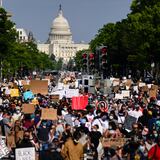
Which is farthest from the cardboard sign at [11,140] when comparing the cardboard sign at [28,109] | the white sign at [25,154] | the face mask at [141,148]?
the cardboard sign at [28,109]

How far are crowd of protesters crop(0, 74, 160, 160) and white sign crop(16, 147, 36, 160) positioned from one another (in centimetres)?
27

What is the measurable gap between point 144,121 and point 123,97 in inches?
459

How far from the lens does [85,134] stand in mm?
Answer: 19078

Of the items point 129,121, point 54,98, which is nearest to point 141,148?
point 129,121

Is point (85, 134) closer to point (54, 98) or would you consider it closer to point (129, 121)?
point (129, 121)

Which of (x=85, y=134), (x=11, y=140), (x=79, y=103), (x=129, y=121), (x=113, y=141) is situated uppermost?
(x=79, y=103)

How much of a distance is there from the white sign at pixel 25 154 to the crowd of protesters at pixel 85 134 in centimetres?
27

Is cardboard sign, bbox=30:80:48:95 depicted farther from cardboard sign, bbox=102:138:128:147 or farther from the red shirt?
the red shirt

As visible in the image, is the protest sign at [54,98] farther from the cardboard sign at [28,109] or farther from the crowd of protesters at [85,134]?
the cardboard sign at [28,109]

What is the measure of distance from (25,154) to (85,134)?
382 centimetres

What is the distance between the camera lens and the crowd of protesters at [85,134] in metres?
16.2

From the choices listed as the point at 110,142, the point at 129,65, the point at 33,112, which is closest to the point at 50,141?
the point at 110,142

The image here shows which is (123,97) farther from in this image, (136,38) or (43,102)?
(136,38)

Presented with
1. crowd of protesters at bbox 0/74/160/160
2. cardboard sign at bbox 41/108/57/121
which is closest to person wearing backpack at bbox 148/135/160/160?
crowd of protesters at bbox 0/74/160/160
